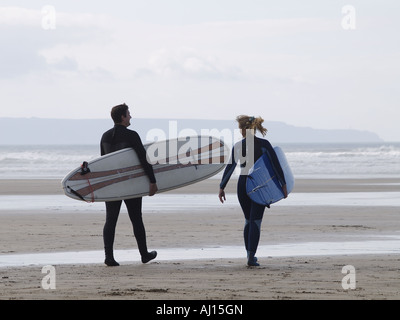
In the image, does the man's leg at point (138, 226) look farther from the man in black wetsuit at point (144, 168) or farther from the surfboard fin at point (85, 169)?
the surfboard fin at point (85, 169)

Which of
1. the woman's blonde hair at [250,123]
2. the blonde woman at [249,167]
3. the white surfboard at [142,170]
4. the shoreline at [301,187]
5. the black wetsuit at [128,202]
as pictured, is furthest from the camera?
the shoreline at [301,187]

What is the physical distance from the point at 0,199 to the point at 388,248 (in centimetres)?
1193

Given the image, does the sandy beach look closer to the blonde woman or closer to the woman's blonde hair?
the blonde woman

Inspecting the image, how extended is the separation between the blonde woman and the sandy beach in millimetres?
309

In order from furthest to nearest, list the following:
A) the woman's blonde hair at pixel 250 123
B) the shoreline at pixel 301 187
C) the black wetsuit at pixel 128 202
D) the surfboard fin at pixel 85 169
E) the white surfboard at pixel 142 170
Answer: the shoreline at pixel 301 187 → the surfboard fin at pixel 85 169 → the white surfboard at pixel 142 170 → the black wetsuit at pixel 128 202 → the woman's blonde hair at pixel 250 123

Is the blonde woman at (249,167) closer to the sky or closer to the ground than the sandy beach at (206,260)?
closer to the sky

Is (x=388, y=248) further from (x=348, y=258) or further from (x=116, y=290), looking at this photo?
(x=116, y=290)

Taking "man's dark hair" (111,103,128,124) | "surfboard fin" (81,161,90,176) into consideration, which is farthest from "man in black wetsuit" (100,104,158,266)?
"surfboard fin" (81,161,90,176)

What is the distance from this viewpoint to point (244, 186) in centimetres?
Answer: 812

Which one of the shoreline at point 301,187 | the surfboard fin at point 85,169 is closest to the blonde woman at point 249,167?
the surfboard fin at point 85,169

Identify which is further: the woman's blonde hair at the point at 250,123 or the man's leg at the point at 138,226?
the man's leg at the point at 138,226

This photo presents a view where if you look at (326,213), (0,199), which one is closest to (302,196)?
(326,213)

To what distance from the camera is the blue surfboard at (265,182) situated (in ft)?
26.6

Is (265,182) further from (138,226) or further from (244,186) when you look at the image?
(138,226)
